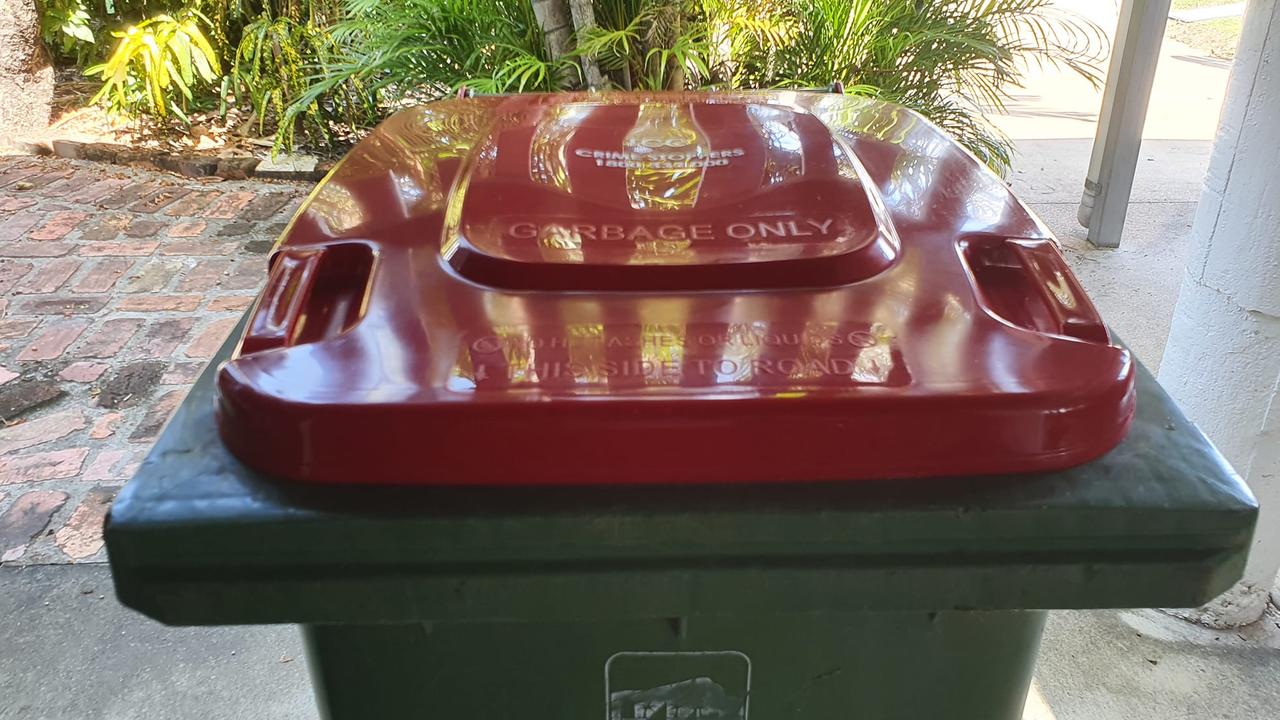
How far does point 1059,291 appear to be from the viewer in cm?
97

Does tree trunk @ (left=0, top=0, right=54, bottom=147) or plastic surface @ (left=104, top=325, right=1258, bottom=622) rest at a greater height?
plastic surface @ (left=104, top=325, right=1258, bottom=622)

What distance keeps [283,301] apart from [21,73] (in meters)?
5.68

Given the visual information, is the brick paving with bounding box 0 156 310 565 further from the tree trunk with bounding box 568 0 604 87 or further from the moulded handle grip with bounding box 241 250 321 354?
the moulded handle grip with bounding box 241 250 321 354

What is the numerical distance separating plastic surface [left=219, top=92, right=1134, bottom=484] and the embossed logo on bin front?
0.24 meters

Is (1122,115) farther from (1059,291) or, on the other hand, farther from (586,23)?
(1059,291)

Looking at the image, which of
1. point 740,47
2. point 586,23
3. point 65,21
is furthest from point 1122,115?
point 65,21

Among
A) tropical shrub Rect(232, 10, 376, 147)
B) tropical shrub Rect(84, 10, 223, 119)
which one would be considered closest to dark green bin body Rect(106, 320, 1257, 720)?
tropical shrub Rect(232, 10, 376, 147)

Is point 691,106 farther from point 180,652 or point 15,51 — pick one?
point 15,51

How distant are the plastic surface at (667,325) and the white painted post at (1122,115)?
327 cm

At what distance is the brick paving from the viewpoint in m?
2.67

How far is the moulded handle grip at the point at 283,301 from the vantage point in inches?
35.9

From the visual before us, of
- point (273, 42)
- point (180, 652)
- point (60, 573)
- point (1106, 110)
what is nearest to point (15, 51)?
point (273, 42)

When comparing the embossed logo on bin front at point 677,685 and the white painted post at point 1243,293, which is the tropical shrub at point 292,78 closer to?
the white painted post at point 1243,293

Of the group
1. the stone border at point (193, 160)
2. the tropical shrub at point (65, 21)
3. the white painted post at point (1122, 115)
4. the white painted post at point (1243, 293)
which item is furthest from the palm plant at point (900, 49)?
the tropical shrub at point (65, 21)
